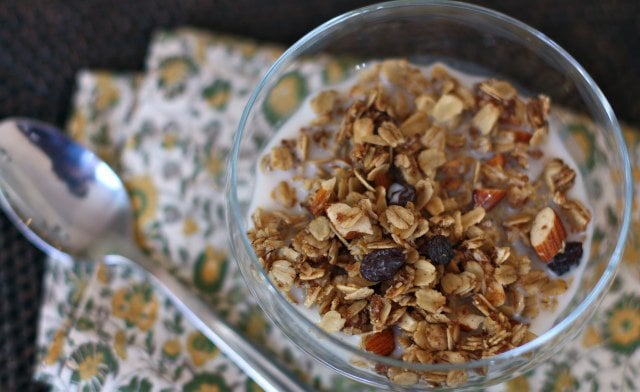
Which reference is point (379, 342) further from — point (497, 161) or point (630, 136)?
point (630, 136)

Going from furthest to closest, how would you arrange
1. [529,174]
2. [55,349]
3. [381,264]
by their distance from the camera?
[55,349] < [529,174] < [381,264]

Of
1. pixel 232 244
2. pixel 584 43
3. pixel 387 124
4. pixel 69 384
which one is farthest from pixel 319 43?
pixel 69 384

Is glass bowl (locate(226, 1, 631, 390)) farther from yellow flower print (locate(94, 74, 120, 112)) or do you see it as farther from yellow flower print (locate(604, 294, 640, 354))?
yellow flower print (locate(94, 74, 120, 112))

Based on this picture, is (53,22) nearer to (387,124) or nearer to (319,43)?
(319,43)

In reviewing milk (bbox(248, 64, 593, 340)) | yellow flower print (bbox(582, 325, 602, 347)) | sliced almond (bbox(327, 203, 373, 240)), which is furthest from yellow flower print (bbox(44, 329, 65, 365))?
yellow flower print (bbox(582, 325, 602, 347))

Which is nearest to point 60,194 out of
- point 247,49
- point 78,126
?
point 78,126

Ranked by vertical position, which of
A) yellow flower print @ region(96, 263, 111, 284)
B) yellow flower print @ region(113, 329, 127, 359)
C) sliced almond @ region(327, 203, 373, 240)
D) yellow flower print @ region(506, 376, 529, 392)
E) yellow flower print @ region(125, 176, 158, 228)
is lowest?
yellow flower print @ region(506, 376, 529, 392)

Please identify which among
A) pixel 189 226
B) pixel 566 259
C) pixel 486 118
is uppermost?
pixel 486 118
